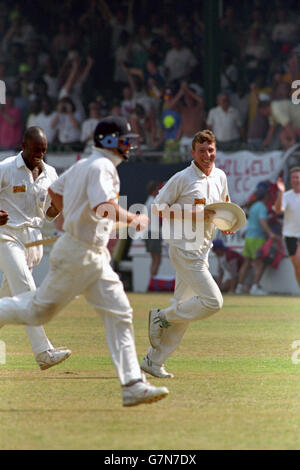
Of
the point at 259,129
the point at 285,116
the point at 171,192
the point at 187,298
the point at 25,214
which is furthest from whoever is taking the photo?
the point at 259,129

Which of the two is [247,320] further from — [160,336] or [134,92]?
[134,92]

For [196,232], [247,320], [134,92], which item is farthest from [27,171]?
[134,92]

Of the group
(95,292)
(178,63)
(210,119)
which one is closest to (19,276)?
(95,292)

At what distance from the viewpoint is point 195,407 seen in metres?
8.24

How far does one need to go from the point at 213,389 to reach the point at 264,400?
2.37ft

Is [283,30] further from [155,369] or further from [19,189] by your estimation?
[155,369]

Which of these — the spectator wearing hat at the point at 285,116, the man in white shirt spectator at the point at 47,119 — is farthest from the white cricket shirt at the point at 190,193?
the man in white shirt spectator at the point at 47,119

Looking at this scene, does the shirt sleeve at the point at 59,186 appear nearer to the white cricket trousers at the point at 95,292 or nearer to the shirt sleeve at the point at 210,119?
the white cricket trousers at the point at 95,292

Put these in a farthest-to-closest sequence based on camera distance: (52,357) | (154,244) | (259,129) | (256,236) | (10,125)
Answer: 1. (10,125)
2. (154,244)
3. (259,129)
4. (256,236)
5. (52,357)

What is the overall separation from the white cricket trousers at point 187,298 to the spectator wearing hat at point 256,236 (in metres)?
12.7

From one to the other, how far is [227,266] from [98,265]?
15547mm

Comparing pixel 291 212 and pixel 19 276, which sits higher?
pixel 19 276

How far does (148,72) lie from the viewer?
25.4 m

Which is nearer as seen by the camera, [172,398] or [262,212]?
[172,398]
